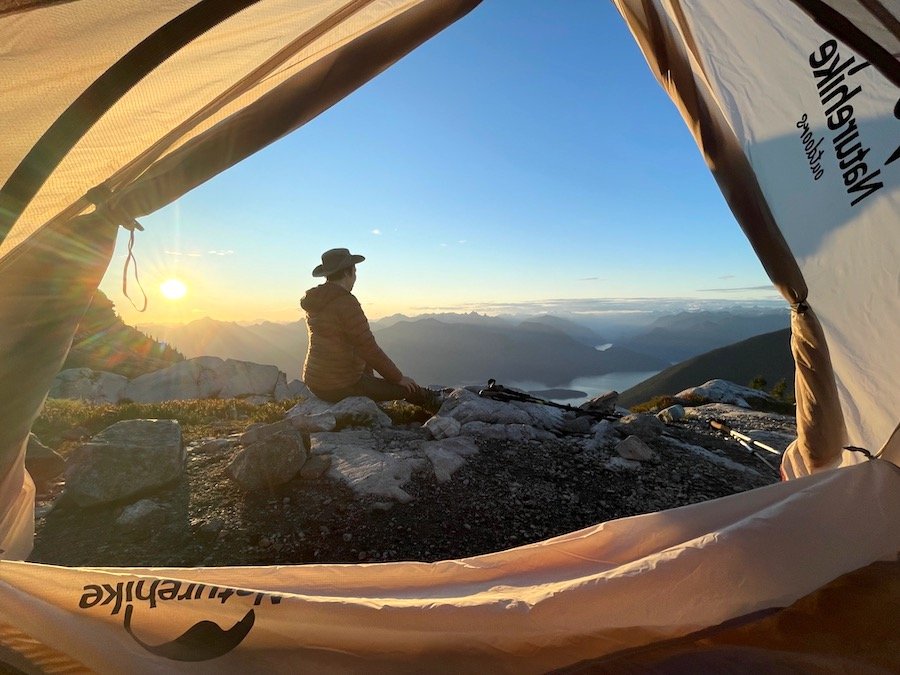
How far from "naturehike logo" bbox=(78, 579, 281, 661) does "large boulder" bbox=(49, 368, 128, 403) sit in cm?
1919

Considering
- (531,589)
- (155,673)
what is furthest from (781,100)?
(155,673)

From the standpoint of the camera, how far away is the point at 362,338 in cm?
603

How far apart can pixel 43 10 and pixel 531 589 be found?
332cm

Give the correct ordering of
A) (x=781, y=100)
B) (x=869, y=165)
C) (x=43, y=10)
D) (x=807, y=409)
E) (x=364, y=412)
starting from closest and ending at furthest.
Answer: (x=43, y=10) < (x=869, y=165) < (x=781, y=100) < (x=807, y=409) < (x=364, y=412)

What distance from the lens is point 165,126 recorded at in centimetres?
265

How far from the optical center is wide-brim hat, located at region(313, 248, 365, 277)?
19.4 feet

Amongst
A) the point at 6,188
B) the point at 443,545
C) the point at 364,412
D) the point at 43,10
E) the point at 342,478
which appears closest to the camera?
the point at 43,10

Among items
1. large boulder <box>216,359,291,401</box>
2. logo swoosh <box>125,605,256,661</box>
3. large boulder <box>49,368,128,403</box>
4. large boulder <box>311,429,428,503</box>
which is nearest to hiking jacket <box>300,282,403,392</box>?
large boulder <box>311,429,428,503</box>

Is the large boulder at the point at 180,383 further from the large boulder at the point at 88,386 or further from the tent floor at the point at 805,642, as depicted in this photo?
the tent floor at the point at 805,642

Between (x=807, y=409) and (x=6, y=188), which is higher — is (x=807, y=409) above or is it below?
below

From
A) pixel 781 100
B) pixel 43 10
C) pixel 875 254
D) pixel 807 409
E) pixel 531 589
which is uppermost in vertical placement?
pixel 43 10

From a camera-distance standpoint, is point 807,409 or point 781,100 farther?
point 807,409

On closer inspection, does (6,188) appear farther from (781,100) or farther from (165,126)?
(781,100)

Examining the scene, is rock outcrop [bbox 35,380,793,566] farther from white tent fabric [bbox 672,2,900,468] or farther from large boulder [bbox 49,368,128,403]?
large boulder [bbox 49,368,128,403]
